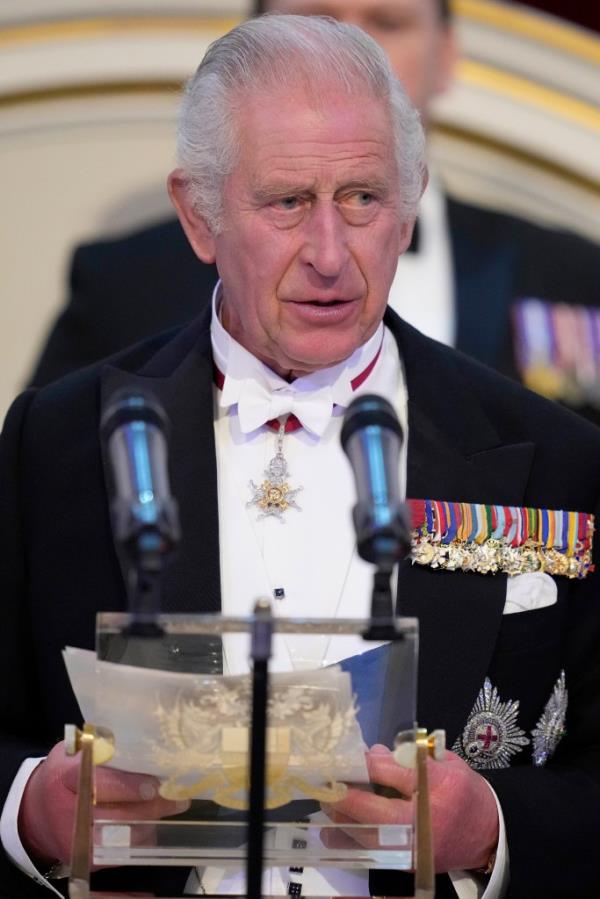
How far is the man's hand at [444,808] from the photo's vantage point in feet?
6.43

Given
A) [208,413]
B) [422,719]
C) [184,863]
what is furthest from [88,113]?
[184,863]

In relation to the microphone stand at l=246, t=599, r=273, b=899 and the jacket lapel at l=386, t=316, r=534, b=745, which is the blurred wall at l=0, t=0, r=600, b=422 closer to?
the jacket lapel at l=386, t=316, r=534, b=745

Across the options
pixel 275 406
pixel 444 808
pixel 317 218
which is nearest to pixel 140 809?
pixel 444 808

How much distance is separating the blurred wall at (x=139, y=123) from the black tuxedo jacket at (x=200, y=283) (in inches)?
5.0

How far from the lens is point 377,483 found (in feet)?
5.87

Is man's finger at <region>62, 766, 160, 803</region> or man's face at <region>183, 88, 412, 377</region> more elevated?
man's face at <region>183, 88, 412, 377</region>

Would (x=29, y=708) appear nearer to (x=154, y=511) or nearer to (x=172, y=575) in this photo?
(x=172, y=575)

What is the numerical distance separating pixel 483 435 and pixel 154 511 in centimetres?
88

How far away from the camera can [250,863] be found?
1.81 metres

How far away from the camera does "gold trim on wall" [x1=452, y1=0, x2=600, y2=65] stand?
4074mm

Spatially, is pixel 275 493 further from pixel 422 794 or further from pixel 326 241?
pixel 422 794

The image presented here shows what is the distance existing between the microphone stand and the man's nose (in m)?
0.59

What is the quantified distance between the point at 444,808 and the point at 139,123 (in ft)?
8.15

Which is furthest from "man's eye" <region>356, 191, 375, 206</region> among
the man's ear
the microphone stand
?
the microphone stand
